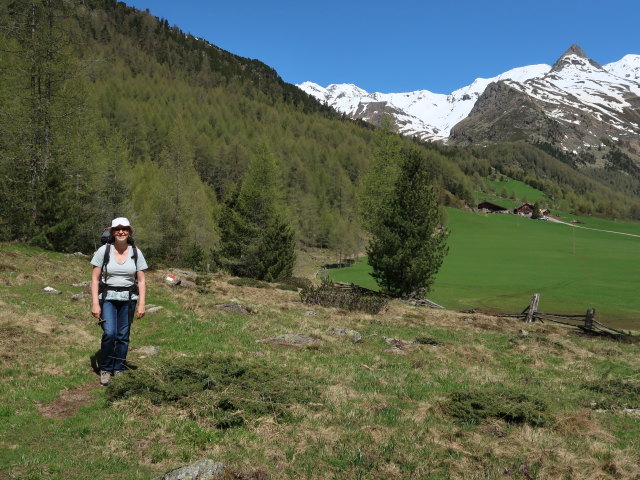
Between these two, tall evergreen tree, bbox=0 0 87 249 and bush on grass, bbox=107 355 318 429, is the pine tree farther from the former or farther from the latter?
bush on grass, bbox=107 355 318 429

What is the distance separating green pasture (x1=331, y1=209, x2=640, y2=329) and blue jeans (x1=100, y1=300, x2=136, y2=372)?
4585 cm

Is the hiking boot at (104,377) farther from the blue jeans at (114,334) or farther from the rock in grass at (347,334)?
the rock in grass at (347,334)

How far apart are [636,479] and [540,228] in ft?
602

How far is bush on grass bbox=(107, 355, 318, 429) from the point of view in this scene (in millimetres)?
7857

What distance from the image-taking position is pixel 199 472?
18.5ft

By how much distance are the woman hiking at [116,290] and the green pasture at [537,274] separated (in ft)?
151

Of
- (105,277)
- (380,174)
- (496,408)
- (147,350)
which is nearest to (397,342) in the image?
(496,408)

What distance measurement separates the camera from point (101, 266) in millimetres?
9117

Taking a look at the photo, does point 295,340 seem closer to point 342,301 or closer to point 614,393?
point 614,393

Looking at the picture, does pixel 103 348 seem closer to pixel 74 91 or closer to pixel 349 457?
pixel 349 457

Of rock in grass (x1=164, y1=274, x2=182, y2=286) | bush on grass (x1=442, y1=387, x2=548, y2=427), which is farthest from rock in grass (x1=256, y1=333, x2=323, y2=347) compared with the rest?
rock in grass (x1=164, y1=274, x2=182, y2=286)

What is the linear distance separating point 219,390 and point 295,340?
6824mm

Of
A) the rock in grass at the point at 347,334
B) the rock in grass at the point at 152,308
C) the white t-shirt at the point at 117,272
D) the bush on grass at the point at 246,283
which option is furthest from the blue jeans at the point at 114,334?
the bush on grass at the point at 246,283

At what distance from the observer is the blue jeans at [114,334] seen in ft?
30.4
